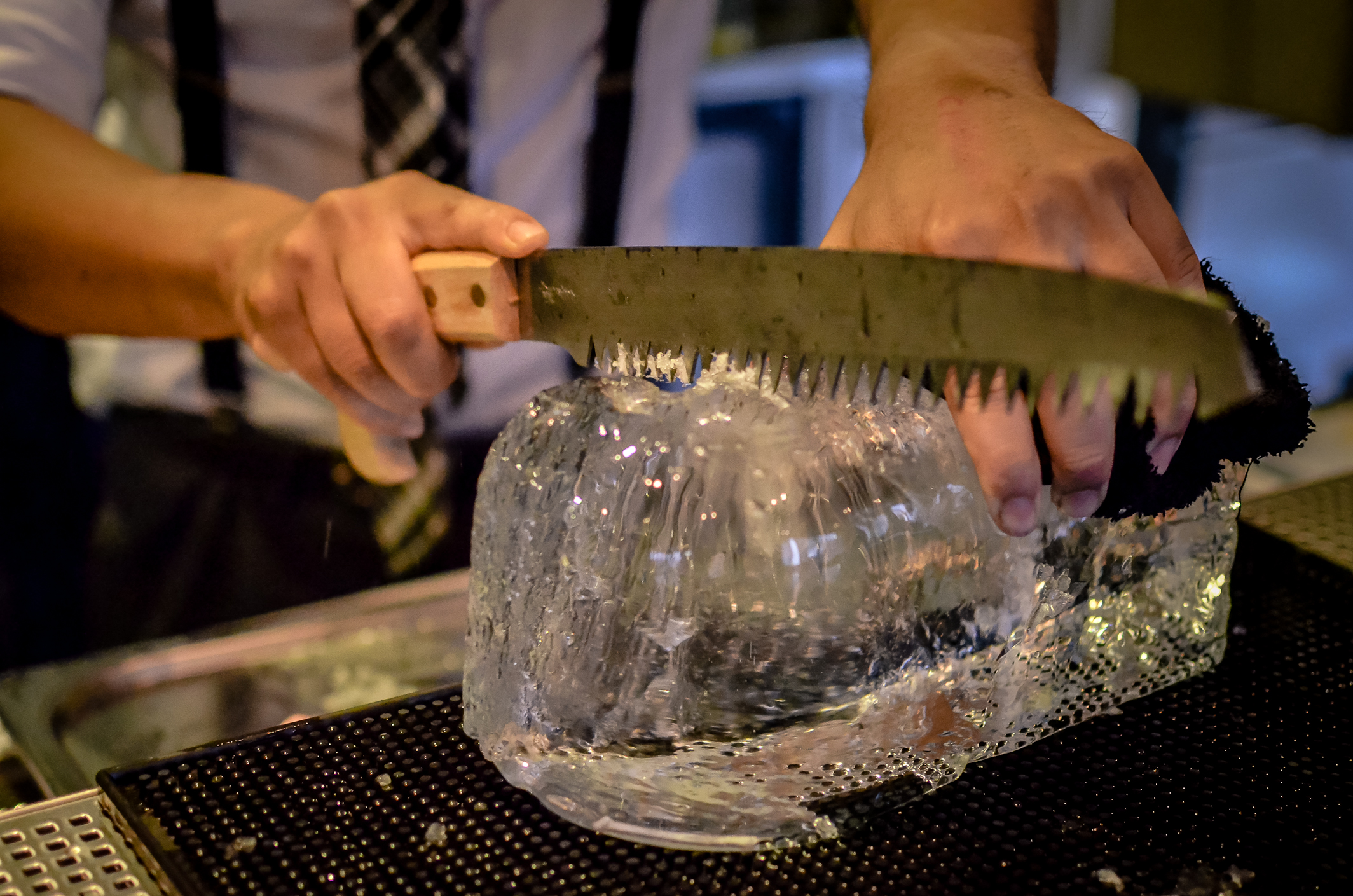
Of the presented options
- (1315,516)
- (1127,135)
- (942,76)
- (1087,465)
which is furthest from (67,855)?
(1127,135)

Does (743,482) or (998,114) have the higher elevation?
(998,114)

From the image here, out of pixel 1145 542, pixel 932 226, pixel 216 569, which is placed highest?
pixel 932 226

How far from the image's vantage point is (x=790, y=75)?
2.59m

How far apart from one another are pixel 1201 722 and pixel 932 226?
0.30 m

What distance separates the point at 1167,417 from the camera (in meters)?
0.49

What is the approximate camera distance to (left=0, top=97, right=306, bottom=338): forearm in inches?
29.4

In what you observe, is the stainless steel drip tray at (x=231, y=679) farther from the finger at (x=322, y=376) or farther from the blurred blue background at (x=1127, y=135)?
the blurred blue background at (x=1127, y=135)

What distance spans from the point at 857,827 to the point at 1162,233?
31cm

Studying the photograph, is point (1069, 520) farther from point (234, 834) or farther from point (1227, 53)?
point (1227, 53)

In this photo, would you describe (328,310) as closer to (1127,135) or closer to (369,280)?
(369,280)

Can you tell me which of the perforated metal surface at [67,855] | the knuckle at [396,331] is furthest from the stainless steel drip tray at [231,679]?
the knuckle at [396,331]

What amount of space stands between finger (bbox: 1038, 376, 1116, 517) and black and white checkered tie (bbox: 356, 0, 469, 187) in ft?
2.28

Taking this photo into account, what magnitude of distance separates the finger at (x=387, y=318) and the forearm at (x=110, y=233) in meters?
0.13

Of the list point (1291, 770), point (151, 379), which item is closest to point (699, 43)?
point (151, 379)
